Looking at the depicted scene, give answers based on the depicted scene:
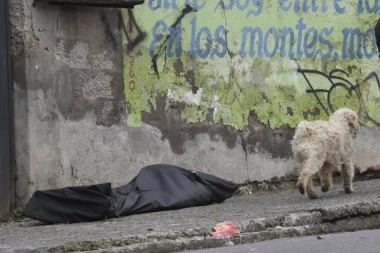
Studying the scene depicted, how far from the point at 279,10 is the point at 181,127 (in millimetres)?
1896

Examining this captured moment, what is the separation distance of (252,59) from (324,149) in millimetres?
1773

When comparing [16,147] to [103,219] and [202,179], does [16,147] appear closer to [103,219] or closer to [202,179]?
[103,219]

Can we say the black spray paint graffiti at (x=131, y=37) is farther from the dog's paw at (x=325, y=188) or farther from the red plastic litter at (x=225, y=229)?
the red plastic litter at (x=225, y=229)

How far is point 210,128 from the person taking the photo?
32.7 feet

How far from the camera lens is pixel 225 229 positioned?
7.22 m

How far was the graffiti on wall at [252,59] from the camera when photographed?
965 cm

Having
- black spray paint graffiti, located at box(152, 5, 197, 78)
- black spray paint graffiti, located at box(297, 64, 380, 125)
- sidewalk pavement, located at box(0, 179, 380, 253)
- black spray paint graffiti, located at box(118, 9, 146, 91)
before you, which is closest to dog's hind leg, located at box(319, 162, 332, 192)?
sidewalk pavement, located at box(0, 179, 380, 253)

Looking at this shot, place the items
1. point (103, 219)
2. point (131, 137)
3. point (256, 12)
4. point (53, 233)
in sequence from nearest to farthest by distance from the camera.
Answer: point (53, 233)
point (103, 219)
point (131, 137)
point (256, 12)

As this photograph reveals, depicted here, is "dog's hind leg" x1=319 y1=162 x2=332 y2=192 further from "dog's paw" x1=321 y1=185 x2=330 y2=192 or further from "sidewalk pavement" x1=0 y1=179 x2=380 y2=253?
"sidewalk pavement" x1=0 y1=179 x2=380 y2=253

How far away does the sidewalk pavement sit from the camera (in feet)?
22.3

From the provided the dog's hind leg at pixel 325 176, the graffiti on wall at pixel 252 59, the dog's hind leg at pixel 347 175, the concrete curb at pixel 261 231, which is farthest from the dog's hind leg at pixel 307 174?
the graffiti on wall at pixel 252 59

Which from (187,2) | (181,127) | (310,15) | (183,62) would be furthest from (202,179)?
(310,15)

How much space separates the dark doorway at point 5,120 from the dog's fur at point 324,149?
2838mm

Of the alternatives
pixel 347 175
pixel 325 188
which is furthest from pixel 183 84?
pixel 347 175
